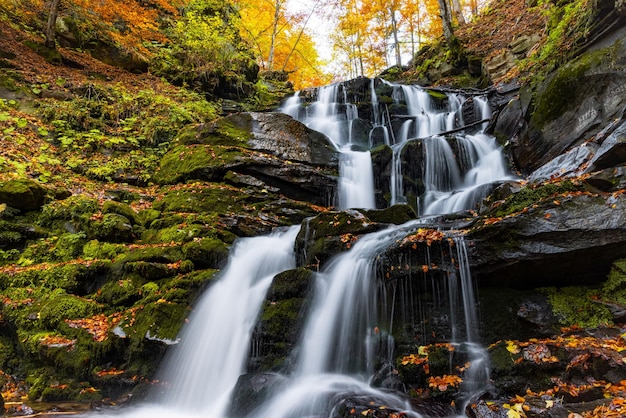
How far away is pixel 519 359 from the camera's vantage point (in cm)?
383

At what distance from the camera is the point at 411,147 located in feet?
33.5

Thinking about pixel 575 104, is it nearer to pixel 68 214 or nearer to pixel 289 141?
pixel 289 141

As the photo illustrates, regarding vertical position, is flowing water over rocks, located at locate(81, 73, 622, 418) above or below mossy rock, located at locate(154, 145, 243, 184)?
below

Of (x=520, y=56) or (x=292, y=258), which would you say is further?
(x=520, y=56)

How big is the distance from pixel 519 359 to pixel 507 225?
1.66 metres

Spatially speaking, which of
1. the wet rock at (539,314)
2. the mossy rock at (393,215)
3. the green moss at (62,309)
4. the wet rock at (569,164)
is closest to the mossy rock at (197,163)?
the mossy rock at (393,215)

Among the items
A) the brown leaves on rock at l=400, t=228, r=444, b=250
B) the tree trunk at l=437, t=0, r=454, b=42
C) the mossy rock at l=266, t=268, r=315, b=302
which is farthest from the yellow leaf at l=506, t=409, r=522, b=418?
the tree trunk at l=437, t=0, r=454, b=42

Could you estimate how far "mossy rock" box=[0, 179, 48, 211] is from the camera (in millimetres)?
6961

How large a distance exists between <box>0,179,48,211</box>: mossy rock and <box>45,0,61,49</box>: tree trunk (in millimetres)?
7397

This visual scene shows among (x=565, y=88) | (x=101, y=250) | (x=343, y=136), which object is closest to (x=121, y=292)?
(x=101, y=250)

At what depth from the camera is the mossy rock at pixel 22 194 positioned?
274 inches

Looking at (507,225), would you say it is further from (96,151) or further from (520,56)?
(520,56)

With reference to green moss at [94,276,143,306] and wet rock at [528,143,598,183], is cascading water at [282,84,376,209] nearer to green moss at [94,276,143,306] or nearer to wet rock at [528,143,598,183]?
wet rock at [528,143,598,183]

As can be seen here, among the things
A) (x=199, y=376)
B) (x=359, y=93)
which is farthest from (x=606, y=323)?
(x=359, y=93)
